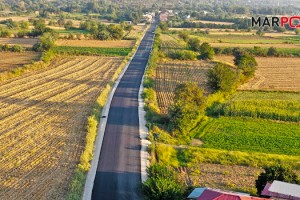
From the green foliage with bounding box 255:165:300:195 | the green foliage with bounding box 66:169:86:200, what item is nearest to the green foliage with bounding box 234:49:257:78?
the green foliage with bounding box 255:165:300:195

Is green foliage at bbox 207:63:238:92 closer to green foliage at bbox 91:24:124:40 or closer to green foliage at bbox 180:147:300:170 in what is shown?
green foliage at bbox 180:147:300:170

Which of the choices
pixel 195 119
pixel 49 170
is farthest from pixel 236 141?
pixel 49 170

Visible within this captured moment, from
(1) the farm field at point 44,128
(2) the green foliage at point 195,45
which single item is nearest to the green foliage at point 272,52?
(2) the green foliage at point 195,45

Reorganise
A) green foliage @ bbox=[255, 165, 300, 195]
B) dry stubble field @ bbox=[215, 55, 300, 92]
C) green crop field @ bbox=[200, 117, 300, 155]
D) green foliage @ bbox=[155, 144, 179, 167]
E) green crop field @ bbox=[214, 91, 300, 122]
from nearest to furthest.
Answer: green foliage @ bbox=[255, 165, 300, 195], green foliage @ bbox=[155, 144, 179, 167], green crop field @ bbox=[200, 117, 300, 155], green crop field @ bbox=[214, 91, 300, 122], dry stubble field @ bbox=[215, 55, 300, 92]

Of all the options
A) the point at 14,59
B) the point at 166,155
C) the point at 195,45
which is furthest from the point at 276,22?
the point at 166,155

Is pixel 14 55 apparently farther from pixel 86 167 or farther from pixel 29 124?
pixel 86 167
